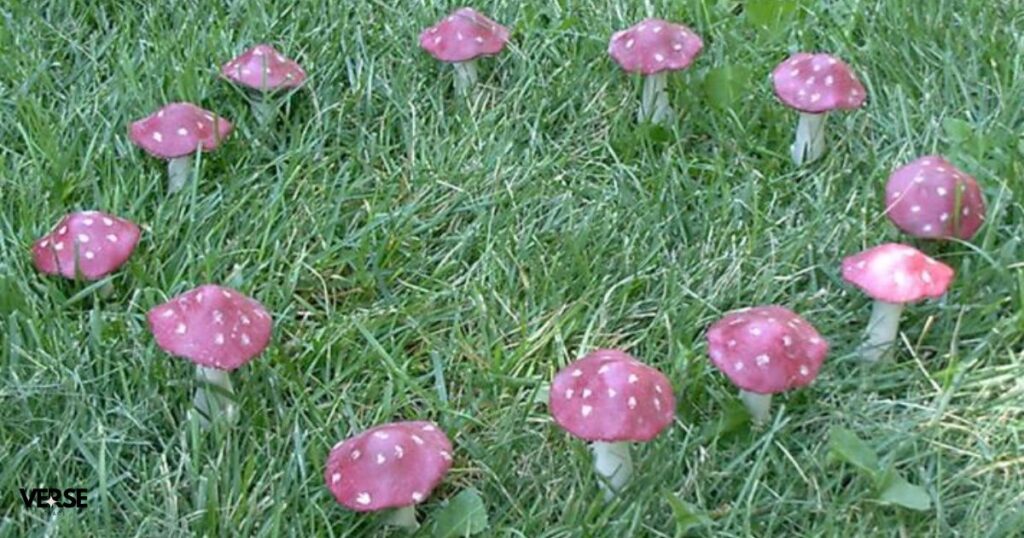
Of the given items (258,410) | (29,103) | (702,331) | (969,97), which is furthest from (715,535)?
(29,103)

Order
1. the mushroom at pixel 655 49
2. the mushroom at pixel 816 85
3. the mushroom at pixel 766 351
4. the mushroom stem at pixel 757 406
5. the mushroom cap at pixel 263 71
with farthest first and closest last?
1. the mushroom cap at pixel 263 71
2. the mushroom at pixel 655 49
3. the mushroom at pixel 816 85
4. the mushroom stem at pixel 757 406
5. the mushroom at pixel 766 351

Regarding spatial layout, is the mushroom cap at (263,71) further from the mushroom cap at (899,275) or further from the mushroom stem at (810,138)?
the mushroom cap at (899,275)

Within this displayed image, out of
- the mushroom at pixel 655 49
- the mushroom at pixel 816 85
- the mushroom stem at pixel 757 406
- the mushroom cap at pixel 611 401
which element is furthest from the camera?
the mushroom at pixel 655 49

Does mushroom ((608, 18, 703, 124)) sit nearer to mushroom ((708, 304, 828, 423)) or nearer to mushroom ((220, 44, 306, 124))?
mushroom ((220, 44, 306, 124))

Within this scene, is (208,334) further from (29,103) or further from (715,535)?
(29,103)

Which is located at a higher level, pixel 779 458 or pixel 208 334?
pixel 208 334

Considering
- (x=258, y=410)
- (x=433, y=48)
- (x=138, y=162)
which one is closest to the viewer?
(x=258, y=410)

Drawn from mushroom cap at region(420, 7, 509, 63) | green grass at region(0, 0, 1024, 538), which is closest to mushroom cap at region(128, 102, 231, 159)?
green grass at region(0, 0, 1024, 538)

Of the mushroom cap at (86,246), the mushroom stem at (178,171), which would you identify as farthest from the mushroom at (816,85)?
the mushroom cap at (86,246)
